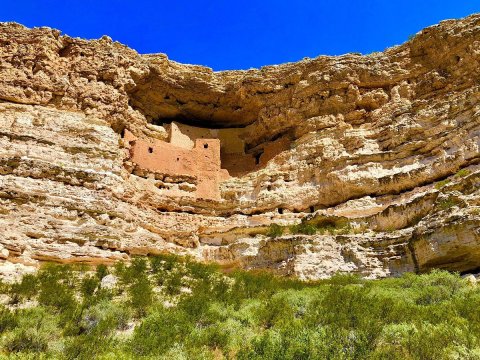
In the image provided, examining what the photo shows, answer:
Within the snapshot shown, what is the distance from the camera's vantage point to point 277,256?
15.6 metres

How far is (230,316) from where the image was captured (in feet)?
34.8

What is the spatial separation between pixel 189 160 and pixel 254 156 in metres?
4.14

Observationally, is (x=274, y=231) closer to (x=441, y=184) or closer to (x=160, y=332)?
(x=441, y=184)

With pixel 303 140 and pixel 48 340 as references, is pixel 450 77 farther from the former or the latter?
pixel 48 340

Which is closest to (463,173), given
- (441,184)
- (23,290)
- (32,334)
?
(441,184)

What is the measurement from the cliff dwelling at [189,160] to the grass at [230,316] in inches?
235

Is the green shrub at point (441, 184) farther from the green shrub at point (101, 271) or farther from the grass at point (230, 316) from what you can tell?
the green shrub at point (101, 271)

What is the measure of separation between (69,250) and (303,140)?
11.2 metres

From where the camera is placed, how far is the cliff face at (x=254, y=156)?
14508 mm

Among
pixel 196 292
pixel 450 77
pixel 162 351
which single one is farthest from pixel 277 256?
pixel 450 77

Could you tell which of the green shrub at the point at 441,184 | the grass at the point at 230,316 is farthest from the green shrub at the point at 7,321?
the green shrub at the point at 441,184

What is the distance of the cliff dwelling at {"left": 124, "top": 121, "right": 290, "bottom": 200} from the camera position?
19.9 metres

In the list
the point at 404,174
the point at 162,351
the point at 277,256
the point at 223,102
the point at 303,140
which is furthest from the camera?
the point at 223,102

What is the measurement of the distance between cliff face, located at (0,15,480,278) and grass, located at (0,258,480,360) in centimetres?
149
